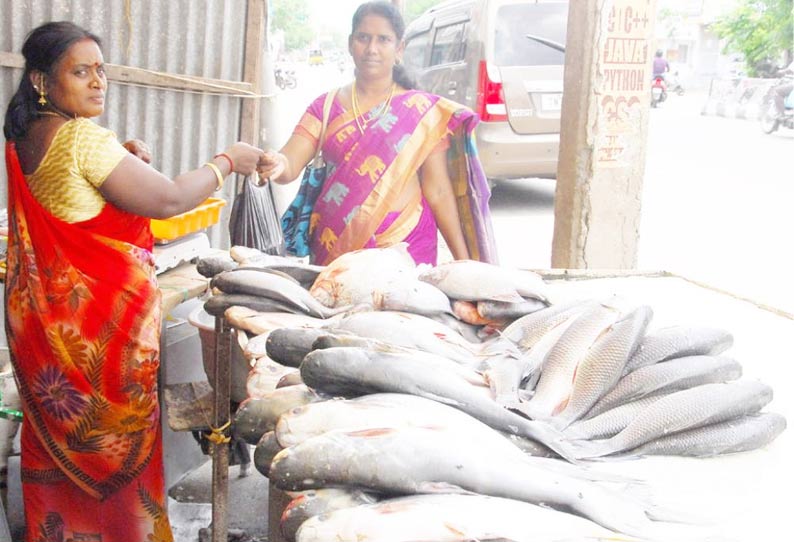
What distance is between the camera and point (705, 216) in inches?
418

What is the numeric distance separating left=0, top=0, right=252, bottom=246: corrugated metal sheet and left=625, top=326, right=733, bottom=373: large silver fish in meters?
4.01

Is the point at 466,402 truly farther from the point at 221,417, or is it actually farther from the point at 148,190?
the point at 148,190

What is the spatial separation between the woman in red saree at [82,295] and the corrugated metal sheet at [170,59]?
2258 millimetres

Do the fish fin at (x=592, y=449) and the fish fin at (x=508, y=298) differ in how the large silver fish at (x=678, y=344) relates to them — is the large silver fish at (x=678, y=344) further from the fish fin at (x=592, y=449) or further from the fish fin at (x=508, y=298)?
the fish fin at (x=508, y=298)

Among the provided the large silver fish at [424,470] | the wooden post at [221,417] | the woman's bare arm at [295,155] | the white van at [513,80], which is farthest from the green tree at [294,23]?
the large silver fish at [424,470]

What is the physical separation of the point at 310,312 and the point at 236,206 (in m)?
1.17

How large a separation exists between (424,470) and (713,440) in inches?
27.7

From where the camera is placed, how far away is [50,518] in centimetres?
298

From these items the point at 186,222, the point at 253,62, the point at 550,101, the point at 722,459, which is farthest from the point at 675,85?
the point at 722,459

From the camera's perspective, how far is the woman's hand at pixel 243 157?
3076 mm

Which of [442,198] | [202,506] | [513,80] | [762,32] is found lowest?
[202,506]

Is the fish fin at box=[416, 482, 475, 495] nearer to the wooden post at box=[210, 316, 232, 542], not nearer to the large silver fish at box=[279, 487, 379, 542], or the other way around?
the large silver fish at box=[279, 487, 379, 542]

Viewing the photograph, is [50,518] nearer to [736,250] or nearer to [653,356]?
[653,356]

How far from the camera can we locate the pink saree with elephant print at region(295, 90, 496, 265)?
12.0 feet
